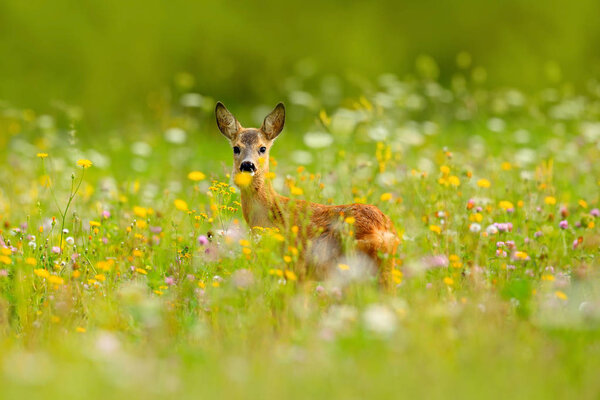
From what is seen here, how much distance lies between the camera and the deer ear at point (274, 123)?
5.26 meters

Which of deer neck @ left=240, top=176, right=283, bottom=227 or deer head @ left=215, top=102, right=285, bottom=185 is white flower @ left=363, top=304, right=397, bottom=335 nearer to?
deer neck @ left=240, top=176, right=283, bottom=227

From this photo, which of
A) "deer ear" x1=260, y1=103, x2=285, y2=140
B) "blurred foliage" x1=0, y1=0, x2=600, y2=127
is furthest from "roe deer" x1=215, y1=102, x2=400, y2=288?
"blurred foliage" x1=0, y1=0, x2=600, y2=127

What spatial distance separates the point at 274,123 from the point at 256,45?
7.36 meters

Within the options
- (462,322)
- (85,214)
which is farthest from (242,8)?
(462,322)

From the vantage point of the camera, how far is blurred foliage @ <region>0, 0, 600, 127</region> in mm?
11609

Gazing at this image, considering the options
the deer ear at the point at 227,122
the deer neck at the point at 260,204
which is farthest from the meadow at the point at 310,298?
the deer ear at the point at 227,122

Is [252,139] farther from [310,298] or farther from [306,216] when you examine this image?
[310,298]

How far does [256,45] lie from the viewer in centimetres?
1242

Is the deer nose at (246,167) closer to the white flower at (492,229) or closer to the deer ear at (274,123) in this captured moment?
the deer ear at (274,123)

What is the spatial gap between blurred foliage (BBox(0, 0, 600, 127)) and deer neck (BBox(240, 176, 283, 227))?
6.48 m

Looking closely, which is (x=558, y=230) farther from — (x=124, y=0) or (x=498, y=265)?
(x=124, y=0)

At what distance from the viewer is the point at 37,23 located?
11.6 metres

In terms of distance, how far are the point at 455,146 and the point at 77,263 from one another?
5.09 metres

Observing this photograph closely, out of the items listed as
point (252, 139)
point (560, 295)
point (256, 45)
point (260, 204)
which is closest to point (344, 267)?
point (560, 295)
